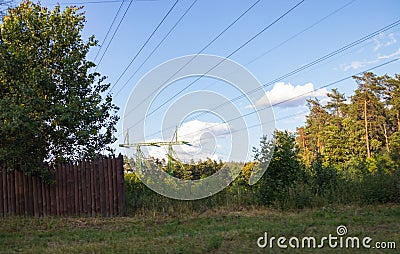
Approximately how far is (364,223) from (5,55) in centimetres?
981

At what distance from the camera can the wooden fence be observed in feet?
37.6

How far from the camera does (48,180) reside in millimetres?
11305

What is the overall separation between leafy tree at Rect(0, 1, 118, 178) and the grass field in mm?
2080

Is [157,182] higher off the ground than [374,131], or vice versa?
[374,131]

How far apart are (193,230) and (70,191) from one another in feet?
15.4

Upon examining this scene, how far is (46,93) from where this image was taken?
11617 millimetres

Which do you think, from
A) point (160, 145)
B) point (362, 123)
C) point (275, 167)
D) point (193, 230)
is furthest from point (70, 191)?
point (362, 123)

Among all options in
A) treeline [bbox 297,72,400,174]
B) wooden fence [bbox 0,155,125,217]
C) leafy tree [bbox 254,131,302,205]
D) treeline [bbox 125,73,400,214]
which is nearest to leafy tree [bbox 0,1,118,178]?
wooden fence [bbox 0,155,125,217]

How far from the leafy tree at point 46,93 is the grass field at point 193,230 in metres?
2.08

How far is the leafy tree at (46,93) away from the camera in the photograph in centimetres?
1063

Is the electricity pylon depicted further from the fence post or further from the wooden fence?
the wooden fence

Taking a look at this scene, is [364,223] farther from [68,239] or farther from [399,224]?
[68,239]

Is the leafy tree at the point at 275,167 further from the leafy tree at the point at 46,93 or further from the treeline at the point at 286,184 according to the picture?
the leafy tree at the point at 46,93

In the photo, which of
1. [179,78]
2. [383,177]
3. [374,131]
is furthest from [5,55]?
[374,131]
